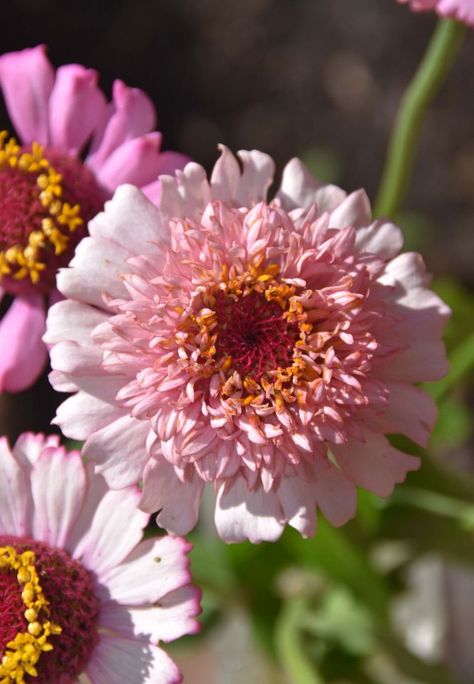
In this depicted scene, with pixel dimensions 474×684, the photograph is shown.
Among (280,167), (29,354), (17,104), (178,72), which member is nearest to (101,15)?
(178,72)

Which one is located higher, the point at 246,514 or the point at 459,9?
the point at 459,9

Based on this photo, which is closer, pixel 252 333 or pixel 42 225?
pixel 252 333

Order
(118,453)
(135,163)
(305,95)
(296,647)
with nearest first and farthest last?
(118,453), (135,163), (296,647), (305,95)

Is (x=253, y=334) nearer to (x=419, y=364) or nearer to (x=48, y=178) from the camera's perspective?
(x=419, y=364)

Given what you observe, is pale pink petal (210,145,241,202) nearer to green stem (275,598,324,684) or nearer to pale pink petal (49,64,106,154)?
pale pink petal (49,64,106,154)

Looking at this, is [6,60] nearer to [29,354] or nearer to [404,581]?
[29,354]

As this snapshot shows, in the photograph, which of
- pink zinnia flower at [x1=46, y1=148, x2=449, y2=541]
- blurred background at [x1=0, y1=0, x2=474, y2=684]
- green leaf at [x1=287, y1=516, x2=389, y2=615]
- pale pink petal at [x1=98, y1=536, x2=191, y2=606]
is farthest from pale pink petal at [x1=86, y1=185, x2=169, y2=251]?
blurred background at [x1=0, y1=0, x2=474, y2=684]

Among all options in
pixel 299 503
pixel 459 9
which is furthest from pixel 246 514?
pixel 459 9
